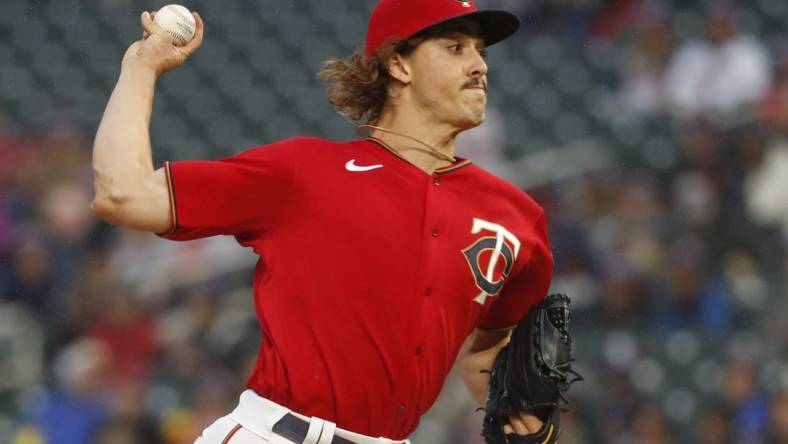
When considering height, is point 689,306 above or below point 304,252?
below

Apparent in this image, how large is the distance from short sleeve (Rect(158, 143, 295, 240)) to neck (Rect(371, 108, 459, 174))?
400mm

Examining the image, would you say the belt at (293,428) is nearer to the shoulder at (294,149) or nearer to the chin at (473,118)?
the shoulder at (294,149)

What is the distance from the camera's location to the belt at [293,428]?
2758 millimetres

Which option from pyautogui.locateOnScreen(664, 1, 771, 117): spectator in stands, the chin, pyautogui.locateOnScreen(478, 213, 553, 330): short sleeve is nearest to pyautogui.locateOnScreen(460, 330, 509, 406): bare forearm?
pyautogui.locateOnScreen(478, 213, 553, 330): short sleeve

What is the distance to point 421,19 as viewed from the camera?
10.1ft

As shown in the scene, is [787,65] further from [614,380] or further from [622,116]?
[614,380]

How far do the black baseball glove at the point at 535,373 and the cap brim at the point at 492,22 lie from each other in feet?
2.43

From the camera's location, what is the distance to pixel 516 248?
3127 mm

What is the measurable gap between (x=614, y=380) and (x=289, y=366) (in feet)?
13.6

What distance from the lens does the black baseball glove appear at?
3154 millimetres

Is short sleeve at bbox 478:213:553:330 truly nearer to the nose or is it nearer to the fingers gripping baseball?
the nose

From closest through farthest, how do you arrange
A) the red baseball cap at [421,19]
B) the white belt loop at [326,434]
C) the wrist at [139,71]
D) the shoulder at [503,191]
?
the wrist at [139,71]
the white belt loop at [326,434]
the red baseball cap at [421,19]
the shoulder at [503,191]

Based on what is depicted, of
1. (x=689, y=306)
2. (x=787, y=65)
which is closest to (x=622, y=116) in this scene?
(x=787, y=65)

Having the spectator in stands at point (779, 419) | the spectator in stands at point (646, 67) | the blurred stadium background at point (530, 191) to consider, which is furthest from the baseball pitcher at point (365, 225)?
the spectator in stands at point (646, 67)
